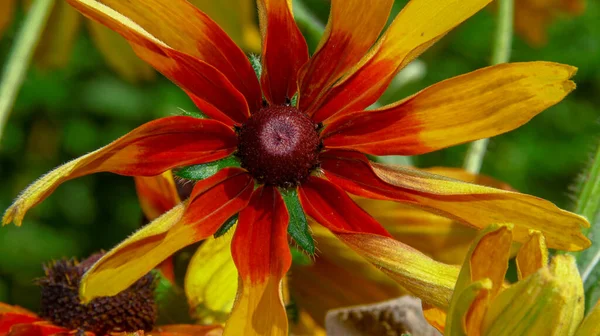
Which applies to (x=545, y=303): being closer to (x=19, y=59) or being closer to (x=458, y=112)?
(x=458, y=112)

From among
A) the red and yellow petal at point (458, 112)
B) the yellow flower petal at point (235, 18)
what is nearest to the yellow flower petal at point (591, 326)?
the red and yellow petal at point (458, 112)

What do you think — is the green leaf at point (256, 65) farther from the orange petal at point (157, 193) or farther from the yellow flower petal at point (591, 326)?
the yellow flower petal at point (591, 326)

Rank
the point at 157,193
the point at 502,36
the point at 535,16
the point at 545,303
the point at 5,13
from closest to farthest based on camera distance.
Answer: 1. the point at 545,303
2. the point at 157,193
3. the point at 502,36
4. the point at 5,13
5. the point at 535,16

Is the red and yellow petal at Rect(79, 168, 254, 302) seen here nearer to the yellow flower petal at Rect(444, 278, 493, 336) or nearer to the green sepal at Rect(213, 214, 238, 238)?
the green sepal at Rect(213, 214, 238, 238)

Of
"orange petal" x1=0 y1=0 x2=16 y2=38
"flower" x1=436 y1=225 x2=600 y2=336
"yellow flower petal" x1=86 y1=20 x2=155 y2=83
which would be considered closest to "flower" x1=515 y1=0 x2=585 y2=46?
"yellow flower petal" x1=86 y1=20 x2=155 y2=83

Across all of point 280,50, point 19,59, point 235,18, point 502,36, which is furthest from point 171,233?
point 235,18

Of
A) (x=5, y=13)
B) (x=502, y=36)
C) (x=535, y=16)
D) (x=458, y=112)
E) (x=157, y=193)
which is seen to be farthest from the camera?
(x=535, y=16)
